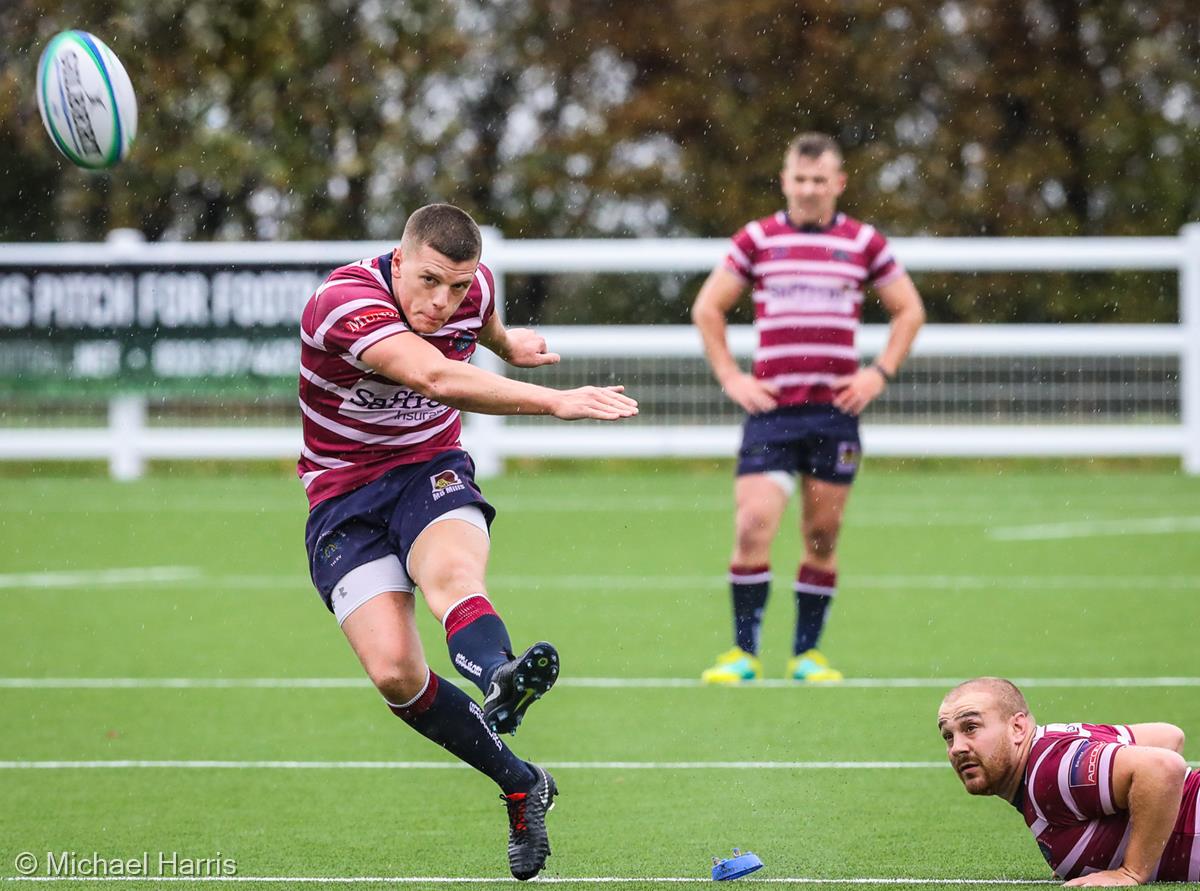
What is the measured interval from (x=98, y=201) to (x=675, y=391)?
14.2m

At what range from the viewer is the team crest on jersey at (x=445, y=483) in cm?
555

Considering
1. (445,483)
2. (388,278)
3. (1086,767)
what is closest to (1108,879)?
(1086,767)

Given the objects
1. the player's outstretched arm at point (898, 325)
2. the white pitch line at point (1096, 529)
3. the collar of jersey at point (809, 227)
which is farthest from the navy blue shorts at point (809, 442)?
the white pitch line at point (1096, 529)

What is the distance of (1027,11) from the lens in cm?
2894

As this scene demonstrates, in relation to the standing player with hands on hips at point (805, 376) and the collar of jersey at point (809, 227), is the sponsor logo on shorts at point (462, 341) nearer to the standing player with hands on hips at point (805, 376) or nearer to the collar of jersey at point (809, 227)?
the standing player with hands on hips at point (805, 376)

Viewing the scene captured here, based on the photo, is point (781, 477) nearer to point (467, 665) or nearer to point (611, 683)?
point (611, 683)

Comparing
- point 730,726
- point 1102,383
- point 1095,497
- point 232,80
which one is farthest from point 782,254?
point 232,80

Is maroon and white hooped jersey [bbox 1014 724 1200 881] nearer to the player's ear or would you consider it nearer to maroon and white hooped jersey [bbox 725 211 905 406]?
the player's ear

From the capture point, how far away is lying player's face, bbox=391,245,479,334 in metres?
5.29

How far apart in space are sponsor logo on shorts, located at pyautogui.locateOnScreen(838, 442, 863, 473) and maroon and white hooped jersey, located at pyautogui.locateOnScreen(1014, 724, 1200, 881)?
131 inches

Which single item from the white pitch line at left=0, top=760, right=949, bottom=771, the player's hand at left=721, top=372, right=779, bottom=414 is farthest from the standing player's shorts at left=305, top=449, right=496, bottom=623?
the player's hand at left=721, top=372, right=779, bottom=414

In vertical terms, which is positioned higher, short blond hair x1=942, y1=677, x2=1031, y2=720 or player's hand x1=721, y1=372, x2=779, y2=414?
player's hand x1=721, y1=372, x2=779, y2=414

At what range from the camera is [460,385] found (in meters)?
5.09

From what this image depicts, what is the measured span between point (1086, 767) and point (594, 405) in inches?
62.5
